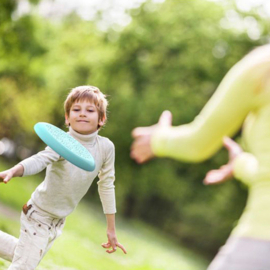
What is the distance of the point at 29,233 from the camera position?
3514 millimetres

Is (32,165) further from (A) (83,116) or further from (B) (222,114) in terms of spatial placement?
(B) (222,114)

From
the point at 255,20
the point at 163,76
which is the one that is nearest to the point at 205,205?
the point at 163,76

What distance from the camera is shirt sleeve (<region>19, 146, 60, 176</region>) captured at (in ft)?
9.83

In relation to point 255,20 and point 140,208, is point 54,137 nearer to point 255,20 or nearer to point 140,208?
point 255,20

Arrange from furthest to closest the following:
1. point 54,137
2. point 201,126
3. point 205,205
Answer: point 205,205 < point 54,137 < point 201,126

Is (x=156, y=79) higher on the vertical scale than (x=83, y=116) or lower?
higher

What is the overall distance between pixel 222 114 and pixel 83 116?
55.6 inches

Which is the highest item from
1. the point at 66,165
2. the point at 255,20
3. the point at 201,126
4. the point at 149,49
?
the point at 255,20

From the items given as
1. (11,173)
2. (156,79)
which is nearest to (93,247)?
(11,173)

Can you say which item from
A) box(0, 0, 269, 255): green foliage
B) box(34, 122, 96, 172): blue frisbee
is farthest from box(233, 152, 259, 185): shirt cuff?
box(0, 0, 269, 255): green foliage

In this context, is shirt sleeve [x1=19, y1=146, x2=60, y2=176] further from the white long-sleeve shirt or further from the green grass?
the green grass

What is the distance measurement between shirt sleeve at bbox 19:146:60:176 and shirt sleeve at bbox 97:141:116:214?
0.41 meters

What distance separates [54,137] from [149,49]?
20.3 meters

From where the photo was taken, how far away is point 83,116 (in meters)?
3.42
